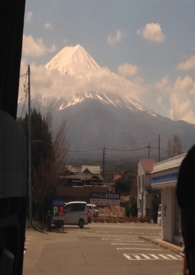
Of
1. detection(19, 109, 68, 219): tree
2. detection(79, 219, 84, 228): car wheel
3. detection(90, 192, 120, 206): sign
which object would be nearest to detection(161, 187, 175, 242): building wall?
detection(19, 109, 68, 219): tree

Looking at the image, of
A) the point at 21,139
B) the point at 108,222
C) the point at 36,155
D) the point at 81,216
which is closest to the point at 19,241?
the point at 21,139

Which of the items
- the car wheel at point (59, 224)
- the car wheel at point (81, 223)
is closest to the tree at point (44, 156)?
the car wheel at point (59, 224)

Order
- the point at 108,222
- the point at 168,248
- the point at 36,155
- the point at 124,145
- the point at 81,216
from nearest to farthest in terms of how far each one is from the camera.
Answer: the point at 168,248, the point at 36,155, the point at 81,216, the point at 108,222, the point at 124,145

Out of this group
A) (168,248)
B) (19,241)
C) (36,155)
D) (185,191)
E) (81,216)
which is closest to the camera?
(185,191)

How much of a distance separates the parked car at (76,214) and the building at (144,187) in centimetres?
764

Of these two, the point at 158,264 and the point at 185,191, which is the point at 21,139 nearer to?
the point at 185,191

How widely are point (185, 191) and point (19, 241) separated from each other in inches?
22.7

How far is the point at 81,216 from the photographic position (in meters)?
30.2

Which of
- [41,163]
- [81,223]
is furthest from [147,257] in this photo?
[81,223]

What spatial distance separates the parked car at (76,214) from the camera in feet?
98.6

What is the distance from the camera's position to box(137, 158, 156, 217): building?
3647 cm

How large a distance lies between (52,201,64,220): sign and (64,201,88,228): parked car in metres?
3.52

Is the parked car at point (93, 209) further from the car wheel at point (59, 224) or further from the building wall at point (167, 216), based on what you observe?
the building wall at point (167, 216)

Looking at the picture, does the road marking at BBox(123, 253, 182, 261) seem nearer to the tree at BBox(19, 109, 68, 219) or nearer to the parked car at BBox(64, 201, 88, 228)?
the tree at BBox(19, 109, 68, 219)
